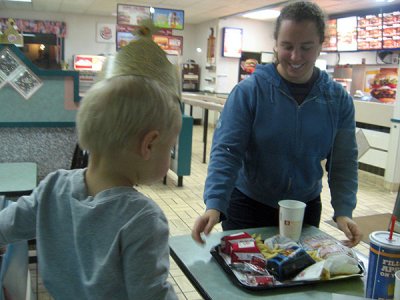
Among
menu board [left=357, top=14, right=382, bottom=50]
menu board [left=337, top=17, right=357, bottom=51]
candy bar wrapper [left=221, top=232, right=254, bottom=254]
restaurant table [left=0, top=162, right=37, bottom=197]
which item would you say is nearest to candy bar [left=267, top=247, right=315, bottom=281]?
candy bar wrapper [left=221, top=232, right=254, bottom=254]

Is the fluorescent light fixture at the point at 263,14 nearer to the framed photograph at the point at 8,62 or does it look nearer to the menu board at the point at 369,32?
the menu board at the point at 369,32

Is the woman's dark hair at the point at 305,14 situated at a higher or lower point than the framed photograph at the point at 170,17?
lower

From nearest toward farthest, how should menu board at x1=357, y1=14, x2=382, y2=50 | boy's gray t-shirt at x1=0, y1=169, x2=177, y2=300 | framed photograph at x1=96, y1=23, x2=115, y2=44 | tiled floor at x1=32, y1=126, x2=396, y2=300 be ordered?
boy's gray t-shirt at x1=0, y1=169, x2=177, y2=300, tiled floor at x1=32, y1=126, x2=396, y2=300, menu board at x1=357, y1=14, x2=382, y2=50, framed photograph at x1=96, y1=23, x2=115, y2=44

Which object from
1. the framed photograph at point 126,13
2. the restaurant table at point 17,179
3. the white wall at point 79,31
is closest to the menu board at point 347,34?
the framed photograph at point 126,13

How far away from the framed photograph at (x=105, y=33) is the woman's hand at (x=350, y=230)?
10731 millimetres

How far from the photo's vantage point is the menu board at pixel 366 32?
7391mm

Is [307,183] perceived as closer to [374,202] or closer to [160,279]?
[160,279]

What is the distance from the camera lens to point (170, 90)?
2.54 ft

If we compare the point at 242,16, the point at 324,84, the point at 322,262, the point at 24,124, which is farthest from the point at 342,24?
the point at 322,262

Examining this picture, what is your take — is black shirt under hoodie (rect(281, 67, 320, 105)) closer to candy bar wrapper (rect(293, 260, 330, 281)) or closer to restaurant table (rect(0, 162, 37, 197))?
candy bar wrapper (rect(293, 260, 330, 281))

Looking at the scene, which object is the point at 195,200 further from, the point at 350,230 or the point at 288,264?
the point at 288,264

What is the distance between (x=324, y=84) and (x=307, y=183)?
353 millimetres

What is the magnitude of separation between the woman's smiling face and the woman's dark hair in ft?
0.04

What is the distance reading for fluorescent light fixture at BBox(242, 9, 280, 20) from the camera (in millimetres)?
9304
